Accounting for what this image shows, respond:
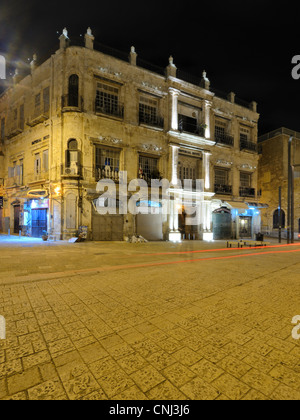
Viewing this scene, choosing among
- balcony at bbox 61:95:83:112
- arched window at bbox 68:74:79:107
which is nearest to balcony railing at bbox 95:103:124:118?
balcony at bbox 61:95:83:112

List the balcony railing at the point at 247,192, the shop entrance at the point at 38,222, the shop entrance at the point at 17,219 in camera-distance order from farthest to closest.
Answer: the balcony railing at the point at 247,192 → the shop entrance at the point at 17,219 → the shop entrance at the point at 38,222

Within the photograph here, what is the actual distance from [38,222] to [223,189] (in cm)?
1893

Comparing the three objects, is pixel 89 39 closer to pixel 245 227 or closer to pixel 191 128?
pixel 191 128

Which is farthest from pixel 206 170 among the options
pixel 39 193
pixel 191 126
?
pixel 39 193

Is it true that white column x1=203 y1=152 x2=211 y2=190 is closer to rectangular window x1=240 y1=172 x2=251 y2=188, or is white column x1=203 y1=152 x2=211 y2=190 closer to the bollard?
rectangular window x1=240 y1=172 x2=251 y2=188

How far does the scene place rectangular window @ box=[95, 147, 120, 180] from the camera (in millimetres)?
16875

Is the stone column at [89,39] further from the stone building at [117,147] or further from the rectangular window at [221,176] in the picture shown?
the rectangular window at [221,176]

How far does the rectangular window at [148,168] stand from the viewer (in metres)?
18.6

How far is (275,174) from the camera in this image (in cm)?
2864

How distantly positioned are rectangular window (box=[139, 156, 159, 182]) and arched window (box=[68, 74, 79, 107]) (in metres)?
6.86

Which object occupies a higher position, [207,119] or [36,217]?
[207,119]

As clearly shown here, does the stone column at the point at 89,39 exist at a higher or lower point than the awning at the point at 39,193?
higher

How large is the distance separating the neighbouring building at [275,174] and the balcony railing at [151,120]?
55.5ft

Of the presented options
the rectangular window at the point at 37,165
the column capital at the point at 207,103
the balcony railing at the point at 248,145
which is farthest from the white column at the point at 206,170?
the rectangular window at the point at 37,165
